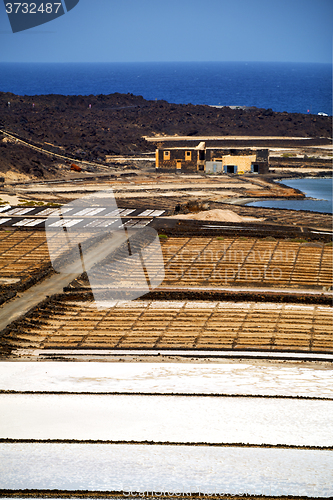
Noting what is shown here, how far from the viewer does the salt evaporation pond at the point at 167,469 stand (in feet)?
55.5

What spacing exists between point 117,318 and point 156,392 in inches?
284

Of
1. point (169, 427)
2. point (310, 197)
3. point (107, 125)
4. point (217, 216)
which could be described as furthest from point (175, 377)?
point (107, 125)

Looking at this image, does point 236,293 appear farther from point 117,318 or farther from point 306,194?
point 306,194

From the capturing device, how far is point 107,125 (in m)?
114

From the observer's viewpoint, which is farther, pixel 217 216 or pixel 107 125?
pixel 107 125

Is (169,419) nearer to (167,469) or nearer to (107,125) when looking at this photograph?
(167,469)

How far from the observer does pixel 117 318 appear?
29016mm

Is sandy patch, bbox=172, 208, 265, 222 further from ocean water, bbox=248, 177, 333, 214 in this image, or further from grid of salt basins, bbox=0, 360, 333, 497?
grid of salt basins, bbox=0, 360, 333, 497

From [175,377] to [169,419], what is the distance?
2.97 meters

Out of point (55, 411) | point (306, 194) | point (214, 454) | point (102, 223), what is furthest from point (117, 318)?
point (306, 194)

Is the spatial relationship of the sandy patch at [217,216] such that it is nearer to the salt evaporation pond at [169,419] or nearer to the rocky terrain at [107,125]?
the salt evaporation pond at [169,419]

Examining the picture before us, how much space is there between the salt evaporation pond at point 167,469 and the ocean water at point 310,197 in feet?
145

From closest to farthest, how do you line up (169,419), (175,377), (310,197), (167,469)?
(167,469), (169,419), (175,377), (310,197)

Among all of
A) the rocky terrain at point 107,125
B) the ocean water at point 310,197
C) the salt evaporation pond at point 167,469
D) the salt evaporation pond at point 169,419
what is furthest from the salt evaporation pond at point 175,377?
the rocky terrain at point 107,125
